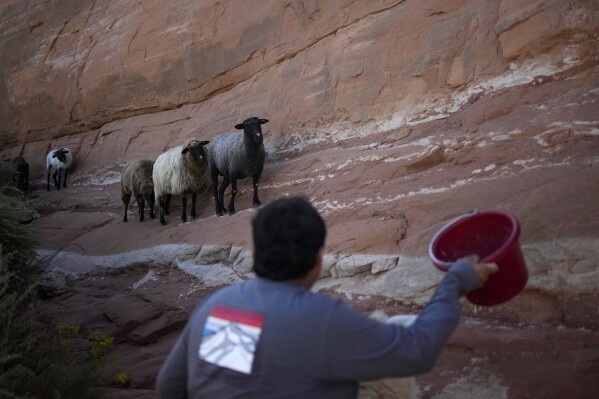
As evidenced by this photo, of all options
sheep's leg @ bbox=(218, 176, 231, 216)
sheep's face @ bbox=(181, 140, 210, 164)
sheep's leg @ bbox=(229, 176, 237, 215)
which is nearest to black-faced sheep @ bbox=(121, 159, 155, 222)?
sheep's face @ bbox=(181, 140, 210, 164)

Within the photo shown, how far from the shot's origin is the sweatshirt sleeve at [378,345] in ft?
5.97

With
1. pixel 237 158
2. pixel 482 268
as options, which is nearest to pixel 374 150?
pixel 237 158

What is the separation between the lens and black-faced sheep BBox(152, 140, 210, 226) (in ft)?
33.5

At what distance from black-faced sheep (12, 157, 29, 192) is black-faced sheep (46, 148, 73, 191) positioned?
45.1 inches

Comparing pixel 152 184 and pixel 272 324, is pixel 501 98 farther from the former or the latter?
pixel 152 184

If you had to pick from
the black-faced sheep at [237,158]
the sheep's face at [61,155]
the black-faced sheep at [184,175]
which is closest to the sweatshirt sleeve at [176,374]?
the black-faced sheep at [237,158]

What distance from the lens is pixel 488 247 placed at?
298 cm

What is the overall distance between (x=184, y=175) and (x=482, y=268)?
28.0ft

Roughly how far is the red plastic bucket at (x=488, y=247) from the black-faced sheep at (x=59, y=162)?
14415 millimetres

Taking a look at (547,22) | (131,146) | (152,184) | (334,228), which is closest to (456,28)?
(547,22)

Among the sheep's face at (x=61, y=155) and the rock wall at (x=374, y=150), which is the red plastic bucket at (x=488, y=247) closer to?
the rock wall at (x=374, y=150)

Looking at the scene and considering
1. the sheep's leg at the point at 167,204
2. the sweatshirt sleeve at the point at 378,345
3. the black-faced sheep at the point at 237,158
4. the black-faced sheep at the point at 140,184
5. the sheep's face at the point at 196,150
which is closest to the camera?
the sweatshirt sleeve at the point at 378,345

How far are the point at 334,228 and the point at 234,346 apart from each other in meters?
4.46

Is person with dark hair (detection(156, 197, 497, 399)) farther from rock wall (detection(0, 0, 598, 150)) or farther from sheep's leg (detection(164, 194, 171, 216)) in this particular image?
sheep's leg (detection(164, 194, 171, 216))
